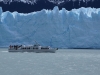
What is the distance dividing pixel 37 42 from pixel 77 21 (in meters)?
6.95

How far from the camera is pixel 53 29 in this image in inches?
1885

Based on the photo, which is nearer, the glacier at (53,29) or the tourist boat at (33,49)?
the tourist boat at (33,49)

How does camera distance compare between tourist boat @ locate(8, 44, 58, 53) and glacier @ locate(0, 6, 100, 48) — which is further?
glacier @ locate(0, 6, 100, 48)

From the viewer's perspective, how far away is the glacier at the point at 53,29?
155 ft

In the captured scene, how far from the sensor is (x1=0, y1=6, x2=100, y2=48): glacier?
155ft

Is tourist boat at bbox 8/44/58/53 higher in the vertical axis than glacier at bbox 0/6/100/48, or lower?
lower

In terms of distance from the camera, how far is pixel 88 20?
48219 mm

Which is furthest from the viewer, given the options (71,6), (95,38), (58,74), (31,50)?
(71,6)

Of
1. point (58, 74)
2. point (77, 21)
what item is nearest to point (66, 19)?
point (77, 21)

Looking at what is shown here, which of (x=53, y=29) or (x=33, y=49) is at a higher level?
(x=53, y=29)

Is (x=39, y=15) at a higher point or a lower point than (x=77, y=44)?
higher

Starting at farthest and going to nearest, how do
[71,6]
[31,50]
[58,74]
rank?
[71,6] < [31,50] < [58,74]

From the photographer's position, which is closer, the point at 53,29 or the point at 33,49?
the point at 33,49

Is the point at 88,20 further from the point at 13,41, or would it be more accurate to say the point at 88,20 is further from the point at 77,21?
the point at 13,41
